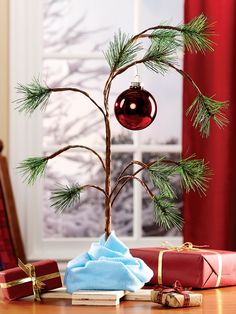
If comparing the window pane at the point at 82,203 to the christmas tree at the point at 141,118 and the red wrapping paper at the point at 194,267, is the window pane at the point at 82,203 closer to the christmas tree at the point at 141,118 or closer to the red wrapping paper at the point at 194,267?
the red wrapping paper at the point at 194,267

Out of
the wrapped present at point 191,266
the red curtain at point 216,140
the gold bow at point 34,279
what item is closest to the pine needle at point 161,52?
the wrapped present at point 191,266

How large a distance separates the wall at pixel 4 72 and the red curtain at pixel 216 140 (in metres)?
0.76

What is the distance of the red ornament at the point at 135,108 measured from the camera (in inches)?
82.7

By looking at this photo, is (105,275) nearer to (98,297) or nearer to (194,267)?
(98,297)

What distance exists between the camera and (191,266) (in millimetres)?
2152

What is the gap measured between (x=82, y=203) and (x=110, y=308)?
5.60ft

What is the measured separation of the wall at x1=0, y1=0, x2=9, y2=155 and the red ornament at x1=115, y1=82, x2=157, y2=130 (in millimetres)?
1393

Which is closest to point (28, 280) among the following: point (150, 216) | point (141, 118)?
point (141, 118)

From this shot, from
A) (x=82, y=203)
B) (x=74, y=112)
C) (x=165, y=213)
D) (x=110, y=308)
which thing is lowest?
(x=110, y=308)

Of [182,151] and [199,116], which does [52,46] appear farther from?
[199,116]

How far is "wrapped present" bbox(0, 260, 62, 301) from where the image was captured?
1966mm

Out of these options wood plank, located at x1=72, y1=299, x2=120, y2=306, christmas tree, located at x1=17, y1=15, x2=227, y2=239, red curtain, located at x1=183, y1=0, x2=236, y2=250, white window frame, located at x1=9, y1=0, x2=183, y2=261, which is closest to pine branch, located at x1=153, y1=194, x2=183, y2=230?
christmas tree, located at x1=17, y1=15, x2=227, y2=239

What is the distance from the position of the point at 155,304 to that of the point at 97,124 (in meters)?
1.74

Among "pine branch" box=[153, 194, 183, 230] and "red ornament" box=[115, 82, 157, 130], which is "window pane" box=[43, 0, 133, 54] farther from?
"pine branch" box=[153, 194, 183, 230]
